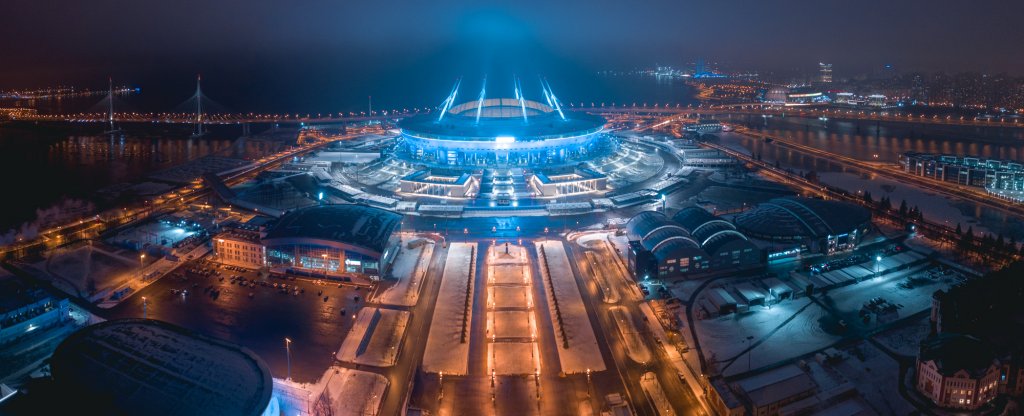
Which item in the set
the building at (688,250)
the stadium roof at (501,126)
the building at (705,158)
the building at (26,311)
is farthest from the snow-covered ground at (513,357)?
the building at (705,158)

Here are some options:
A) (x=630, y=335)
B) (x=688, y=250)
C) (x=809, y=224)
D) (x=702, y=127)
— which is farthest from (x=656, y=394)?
(x=702, y=127)

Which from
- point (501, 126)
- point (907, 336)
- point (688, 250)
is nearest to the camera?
point (907, 336)

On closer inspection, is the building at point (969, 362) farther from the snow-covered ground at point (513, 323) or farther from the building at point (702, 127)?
the building at point (702, 127)

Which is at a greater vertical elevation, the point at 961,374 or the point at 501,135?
the point at 501,135

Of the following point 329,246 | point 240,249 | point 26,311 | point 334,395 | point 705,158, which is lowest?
point 334,395

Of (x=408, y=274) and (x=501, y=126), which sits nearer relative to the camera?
(x=408, y=274)

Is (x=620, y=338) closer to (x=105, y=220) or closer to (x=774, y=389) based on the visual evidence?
(x=774, y=389)
